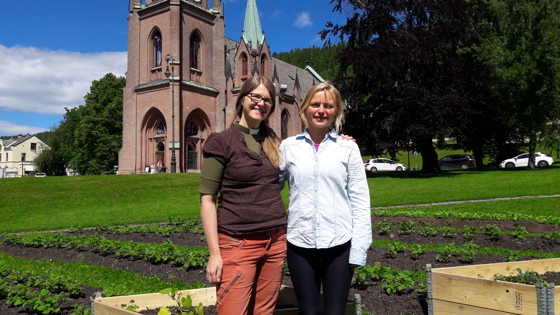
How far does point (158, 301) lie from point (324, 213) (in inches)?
82.0

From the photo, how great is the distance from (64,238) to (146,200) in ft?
33.2

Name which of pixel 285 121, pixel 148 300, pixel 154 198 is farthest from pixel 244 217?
pixel 285 121

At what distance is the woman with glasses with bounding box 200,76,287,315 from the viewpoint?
111 inches

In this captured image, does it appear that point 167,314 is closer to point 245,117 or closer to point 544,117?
point 245,117

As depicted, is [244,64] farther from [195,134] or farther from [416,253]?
[416,253]

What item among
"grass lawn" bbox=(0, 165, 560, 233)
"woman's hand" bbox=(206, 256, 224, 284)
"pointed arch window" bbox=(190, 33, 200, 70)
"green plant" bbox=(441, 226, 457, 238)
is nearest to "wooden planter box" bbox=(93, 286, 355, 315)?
"woman's hand" bbox=(206, 256, 224, 284)

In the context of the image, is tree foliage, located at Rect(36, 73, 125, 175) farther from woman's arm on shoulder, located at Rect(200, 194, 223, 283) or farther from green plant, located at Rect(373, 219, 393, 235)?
woman's arm on shoulder, located at Rect(200, 194, 223, 283)

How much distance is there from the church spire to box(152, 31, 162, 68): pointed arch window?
907 centimetres

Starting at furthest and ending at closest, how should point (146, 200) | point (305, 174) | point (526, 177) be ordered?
1. point (526, 177)
2. point (146, 200)
3. point (305, 174)

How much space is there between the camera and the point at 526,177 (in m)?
22.6

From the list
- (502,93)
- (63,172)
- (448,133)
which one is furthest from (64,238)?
(63,172)

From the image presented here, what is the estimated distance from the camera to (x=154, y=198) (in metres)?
Result: 20.1

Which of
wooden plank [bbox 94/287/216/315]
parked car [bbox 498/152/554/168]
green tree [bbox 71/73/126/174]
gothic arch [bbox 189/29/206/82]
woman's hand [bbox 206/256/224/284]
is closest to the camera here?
woman's hand [bbox 206/256/224/284]

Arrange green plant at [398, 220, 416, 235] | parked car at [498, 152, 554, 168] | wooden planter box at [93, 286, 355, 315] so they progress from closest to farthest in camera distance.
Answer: wooden planter box at [93, 286, 355, 315] → green plant at [398, 220, 416, 235] → parked car at [498, 152, 554, 168]
